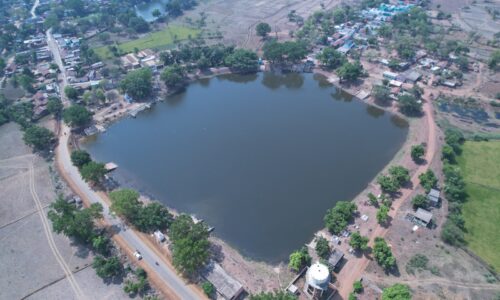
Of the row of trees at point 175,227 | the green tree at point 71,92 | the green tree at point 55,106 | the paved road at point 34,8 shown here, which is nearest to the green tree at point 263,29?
the green tree at point 71,92

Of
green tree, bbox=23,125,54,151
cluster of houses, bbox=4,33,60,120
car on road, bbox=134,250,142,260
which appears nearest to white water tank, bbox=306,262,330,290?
car on road, bbox=134,250,142,260

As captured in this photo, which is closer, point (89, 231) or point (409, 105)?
point (89, 231)

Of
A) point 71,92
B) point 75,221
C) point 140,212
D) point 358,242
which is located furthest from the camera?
point 71,92

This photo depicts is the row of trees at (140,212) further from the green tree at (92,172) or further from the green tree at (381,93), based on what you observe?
the green tree at (381,93)

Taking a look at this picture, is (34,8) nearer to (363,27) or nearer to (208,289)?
(363,27)

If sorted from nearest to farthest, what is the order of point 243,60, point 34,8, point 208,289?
point 208,289
point 243,60
point 34,8

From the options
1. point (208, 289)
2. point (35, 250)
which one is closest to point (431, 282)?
point (208, 289)
